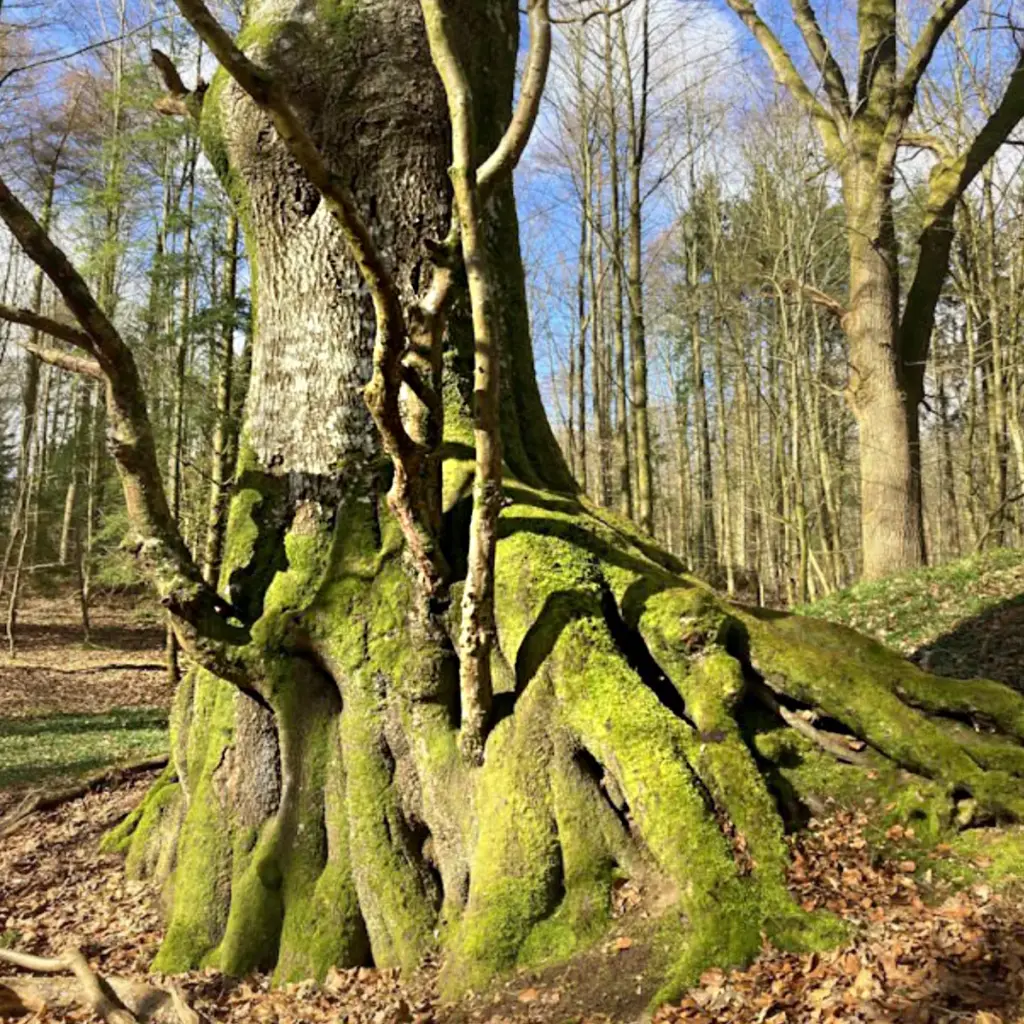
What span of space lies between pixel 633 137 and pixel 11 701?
52.8 ft

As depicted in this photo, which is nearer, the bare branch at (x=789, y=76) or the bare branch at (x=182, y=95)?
the bare branch at (x=182, y=95)

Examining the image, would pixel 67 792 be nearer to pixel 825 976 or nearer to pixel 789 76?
pixel 825 976

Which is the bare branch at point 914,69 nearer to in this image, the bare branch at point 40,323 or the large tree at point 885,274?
the large tree at point 885,274

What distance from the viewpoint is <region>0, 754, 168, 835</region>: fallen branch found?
6.77m

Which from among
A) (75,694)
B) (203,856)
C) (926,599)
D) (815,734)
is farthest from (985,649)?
(75,694)

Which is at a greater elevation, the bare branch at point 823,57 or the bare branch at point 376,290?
the bare branch at point 823,57

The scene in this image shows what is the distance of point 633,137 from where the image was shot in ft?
54.7

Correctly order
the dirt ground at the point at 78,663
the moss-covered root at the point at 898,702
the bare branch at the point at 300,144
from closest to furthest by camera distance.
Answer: the bare branch at the point at 300,144
the moss-covered root at the point at 898,702
the dirt ground at the point at 78,663

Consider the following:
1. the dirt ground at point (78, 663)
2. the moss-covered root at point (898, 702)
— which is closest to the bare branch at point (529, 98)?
the moss-covered root at point (898, 702)

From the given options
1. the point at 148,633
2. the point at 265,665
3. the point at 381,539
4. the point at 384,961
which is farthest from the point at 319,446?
the point at 148,633

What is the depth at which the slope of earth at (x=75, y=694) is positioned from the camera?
388 inches

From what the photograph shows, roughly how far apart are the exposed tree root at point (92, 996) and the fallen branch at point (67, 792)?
11.3ft

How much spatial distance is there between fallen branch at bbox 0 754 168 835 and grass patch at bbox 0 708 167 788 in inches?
25.8

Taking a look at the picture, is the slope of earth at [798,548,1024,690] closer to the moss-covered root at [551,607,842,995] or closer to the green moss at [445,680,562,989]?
the moss-covered root at [551,607,842,995]
